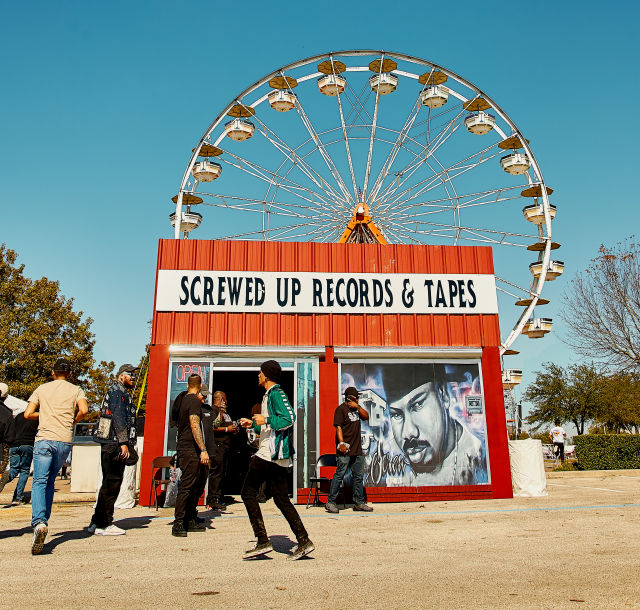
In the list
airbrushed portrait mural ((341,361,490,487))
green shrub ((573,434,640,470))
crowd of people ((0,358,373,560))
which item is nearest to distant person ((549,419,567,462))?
green shrub ((573,434,640,470))

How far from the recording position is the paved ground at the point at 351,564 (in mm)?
3830

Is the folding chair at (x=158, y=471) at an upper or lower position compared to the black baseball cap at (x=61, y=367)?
lower

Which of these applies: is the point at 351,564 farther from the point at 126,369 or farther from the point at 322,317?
the point at 322,317

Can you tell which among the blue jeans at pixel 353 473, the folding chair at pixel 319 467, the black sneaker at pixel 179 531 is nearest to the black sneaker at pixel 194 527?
the black sneaker at pixel 179 531

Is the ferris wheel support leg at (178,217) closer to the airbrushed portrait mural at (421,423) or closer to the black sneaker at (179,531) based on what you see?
the airbrushed portrait mural at (421,423)

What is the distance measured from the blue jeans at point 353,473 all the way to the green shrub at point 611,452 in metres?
12.4

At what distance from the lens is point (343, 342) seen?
11094 millimetres

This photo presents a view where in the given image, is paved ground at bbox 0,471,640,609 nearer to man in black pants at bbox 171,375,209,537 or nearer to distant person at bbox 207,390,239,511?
man in black pants at bbox 171,375,209,537

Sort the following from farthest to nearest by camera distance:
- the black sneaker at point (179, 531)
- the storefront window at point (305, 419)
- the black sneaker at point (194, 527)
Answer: the storefront window at point (305, 419) → the black sneaker at point (194, 527) → the black sneaker at point (179, 531)

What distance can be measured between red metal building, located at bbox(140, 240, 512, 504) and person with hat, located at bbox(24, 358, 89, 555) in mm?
4433

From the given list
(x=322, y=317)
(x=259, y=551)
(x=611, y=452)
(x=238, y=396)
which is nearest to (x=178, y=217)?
(x=238, y=396)

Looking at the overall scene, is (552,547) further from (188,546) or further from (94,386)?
(94,386)

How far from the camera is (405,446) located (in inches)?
418

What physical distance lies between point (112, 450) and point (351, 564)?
3.18 m
